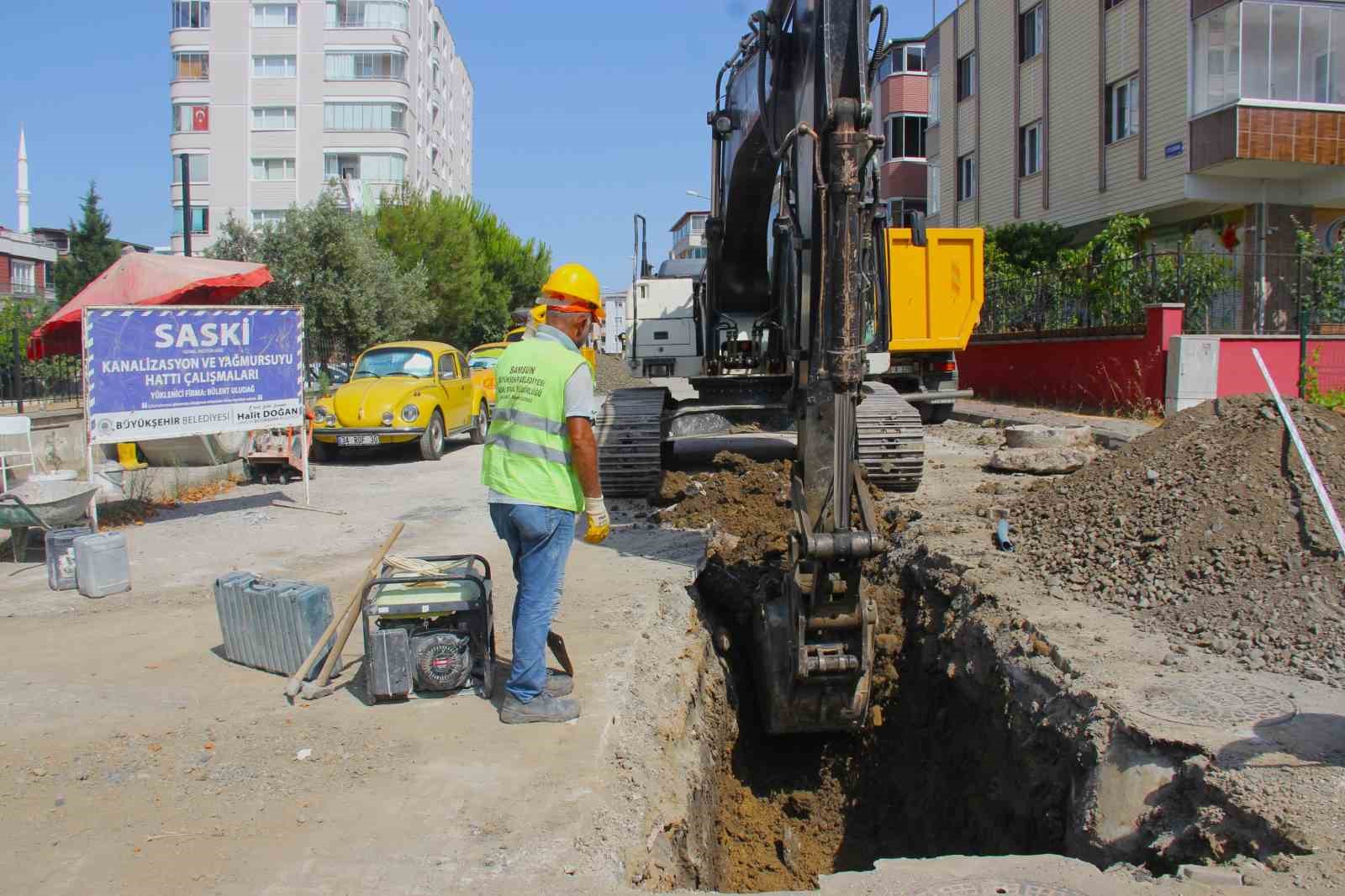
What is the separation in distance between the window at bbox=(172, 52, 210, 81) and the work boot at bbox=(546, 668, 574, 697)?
55670 millimetres

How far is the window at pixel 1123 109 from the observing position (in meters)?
23.6

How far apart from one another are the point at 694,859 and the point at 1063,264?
17769 millimetres

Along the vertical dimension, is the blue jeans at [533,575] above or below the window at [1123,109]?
below

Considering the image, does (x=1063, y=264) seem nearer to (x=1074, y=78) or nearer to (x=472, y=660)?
(x=1074, y=78)

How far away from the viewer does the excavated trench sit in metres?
4.18

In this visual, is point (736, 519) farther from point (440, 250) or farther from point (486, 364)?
point (440, 250)

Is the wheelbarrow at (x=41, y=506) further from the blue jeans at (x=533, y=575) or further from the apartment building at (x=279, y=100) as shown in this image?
the apartment building at (x=279, y=100)

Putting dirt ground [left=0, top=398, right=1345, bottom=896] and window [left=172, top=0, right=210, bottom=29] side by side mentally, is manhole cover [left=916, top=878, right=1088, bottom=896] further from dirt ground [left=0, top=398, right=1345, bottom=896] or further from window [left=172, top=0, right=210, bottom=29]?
window [left=172, top=0, right=210, bottom=29]

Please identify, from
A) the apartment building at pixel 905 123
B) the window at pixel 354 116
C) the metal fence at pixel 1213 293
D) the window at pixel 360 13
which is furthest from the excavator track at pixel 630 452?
the window at pixel 360 13

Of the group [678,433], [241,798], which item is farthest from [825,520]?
[678,433]

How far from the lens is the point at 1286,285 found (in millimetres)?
16531

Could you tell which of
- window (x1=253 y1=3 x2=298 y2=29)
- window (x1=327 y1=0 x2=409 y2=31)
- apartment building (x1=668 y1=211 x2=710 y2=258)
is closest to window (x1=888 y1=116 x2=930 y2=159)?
window (x1=327 y1=0 x2=409 y2=31)

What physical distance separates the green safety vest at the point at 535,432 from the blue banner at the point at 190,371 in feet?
20.3

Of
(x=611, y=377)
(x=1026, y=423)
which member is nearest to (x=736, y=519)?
(x=1026, y=423)
